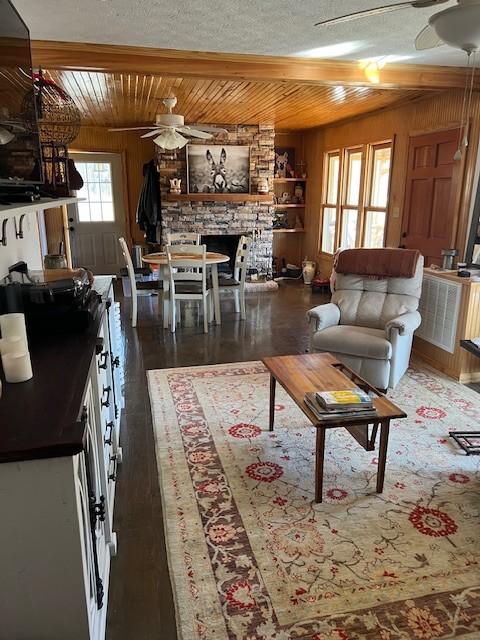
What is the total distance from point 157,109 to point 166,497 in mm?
4880

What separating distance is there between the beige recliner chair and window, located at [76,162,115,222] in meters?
4.98

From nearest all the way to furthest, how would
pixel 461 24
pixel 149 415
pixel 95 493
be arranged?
pixel 95 493 → pixel 461 24 → pixel 149 415

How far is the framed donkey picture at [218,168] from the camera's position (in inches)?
271

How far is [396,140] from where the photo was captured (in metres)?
5.29

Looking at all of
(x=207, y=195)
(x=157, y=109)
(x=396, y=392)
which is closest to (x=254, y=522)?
(x=396, y=392)

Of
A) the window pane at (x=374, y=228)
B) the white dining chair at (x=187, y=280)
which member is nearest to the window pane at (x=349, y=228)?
the window pane at (x=374, y=228)

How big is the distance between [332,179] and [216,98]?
9.43 ft

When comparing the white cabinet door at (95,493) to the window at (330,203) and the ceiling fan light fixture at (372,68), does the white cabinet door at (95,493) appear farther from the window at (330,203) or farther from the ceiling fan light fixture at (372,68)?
the window at (330,203)

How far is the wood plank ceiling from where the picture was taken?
168 inches

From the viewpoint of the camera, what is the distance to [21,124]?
71.5 inches

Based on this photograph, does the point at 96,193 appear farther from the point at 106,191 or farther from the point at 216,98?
the point at 216,98

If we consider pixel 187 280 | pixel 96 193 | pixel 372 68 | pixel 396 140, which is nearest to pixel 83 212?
pixel 96 193

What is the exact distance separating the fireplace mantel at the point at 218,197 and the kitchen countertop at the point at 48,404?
5517 millimetres

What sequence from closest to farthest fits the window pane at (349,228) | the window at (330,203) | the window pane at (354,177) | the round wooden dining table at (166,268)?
the round wooden dining table at (166,268) → the window pane at (354,177) → the window pane at (349,228) → the window at (330,203)
